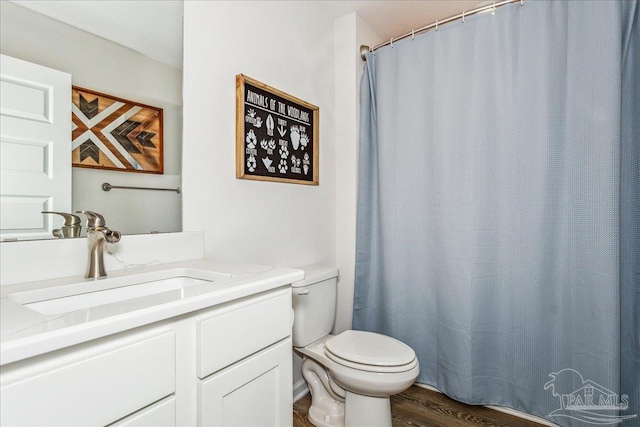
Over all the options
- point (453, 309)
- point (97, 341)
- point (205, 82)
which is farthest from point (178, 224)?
point (453, 309)

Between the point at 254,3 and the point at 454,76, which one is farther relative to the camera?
the point at 454,76

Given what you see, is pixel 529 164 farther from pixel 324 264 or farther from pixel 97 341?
pixel 97 341

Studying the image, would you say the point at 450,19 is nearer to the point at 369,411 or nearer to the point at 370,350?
the point at 370,350

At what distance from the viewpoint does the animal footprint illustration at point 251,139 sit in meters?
1.63

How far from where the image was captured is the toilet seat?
145 cm

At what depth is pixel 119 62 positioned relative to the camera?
1.22m

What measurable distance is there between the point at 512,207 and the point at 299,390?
155 centimetres

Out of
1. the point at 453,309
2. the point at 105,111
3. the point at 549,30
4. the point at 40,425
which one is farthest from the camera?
the point at 453,309

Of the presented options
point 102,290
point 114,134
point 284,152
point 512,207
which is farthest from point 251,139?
point 512,207

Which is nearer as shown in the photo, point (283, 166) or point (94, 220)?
point (94, 220)

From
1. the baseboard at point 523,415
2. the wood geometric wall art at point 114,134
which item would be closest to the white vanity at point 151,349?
the wood geometric wall art at point 114,134

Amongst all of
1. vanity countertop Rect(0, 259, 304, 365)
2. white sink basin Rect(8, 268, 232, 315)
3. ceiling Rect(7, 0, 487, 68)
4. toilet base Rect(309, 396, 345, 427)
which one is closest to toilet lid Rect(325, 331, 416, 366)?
toilet base Rect(309, 396, 345, 427)

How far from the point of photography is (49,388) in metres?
0.58

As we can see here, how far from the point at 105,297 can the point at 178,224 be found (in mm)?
436
